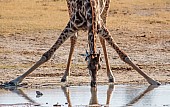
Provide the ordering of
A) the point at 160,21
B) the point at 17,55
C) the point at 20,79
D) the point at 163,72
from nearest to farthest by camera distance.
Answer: the point at 20,79, the point at 163,72, the point at 17,55, the point at 160,21

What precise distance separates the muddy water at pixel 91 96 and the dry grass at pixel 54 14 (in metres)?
5.85

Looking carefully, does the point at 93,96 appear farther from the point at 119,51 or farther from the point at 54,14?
the point at 54,14

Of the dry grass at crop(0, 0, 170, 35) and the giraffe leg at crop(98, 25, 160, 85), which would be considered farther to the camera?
the dry grass at crop(0, 0, 170, 35)

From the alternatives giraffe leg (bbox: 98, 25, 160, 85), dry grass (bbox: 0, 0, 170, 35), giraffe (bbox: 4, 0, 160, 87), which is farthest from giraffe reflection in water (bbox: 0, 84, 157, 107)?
dry grass (bbox: 0, 0, 170, 35)

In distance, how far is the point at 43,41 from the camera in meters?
16.8

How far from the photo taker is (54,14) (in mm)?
20688

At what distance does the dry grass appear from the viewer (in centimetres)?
1854

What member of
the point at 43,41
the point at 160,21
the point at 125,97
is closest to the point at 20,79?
the point at 125,97

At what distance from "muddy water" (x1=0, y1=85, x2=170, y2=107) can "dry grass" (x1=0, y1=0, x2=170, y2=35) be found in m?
5.85

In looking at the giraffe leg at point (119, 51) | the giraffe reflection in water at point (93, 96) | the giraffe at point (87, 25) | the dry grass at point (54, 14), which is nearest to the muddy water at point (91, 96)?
the giraffe reflection in water at point (93, 96)

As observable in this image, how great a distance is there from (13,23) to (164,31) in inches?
143

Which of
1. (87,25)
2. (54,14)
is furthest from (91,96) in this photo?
(54,14)

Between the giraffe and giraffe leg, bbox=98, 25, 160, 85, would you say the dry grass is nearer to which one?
the giraffe

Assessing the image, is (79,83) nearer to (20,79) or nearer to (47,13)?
(20,79)
